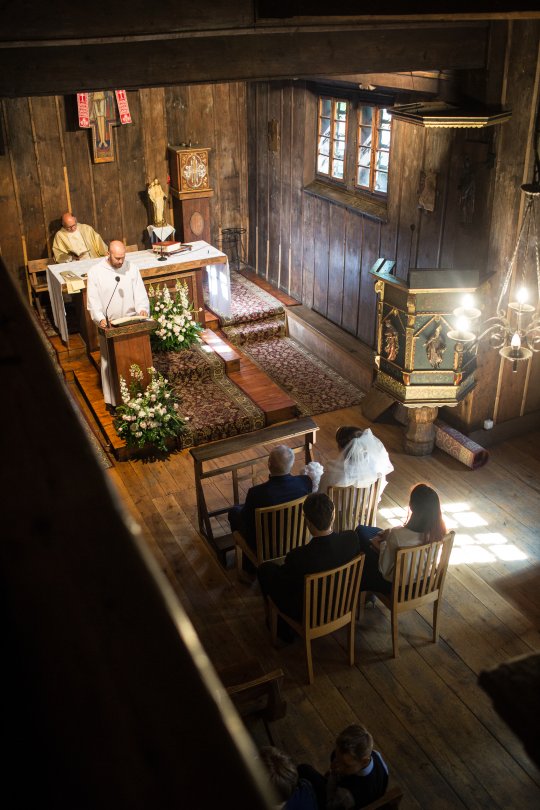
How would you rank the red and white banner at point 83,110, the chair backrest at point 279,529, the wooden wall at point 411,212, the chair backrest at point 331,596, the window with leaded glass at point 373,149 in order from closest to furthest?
the chair backrest at point 331,596 < the chair backrest at point 279,529 < the wooden wall at point 411,212 < the window with leaded glass at point 373,149 < the red and white banner at point 83,110

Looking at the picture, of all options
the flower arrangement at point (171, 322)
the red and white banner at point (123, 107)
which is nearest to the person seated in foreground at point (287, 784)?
the flower arrangement at point (171, 322)

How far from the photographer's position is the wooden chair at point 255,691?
407 centimetres

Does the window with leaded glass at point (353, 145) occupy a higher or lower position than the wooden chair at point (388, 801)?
higher

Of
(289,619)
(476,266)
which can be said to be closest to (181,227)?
(476,266)

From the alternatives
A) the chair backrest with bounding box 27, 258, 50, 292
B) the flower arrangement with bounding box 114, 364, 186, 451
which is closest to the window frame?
the flower arrangement with bounding box 114, 364, 186, 451

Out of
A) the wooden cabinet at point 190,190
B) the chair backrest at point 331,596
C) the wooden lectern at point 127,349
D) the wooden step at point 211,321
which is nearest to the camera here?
the chair backrest at point 331,596

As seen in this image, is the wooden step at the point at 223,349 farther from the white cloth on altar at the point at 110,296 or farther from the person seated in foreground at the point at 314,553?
the person seated in foreground at the point at 314,553

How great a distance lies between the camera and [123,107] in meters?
9.69

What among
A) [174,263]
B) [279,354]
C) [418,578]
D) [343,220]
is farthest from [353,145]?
[418,578]

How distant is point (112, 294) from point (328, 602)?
174 inches

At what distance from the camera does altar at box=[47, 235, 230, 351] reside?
8.73 m

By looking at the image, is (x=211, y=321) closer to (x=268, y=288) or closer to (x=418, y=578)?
(x=268, y=288)

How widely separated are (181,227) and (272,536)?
638 cm

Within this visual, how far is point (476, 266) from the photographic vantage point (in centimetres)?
684
